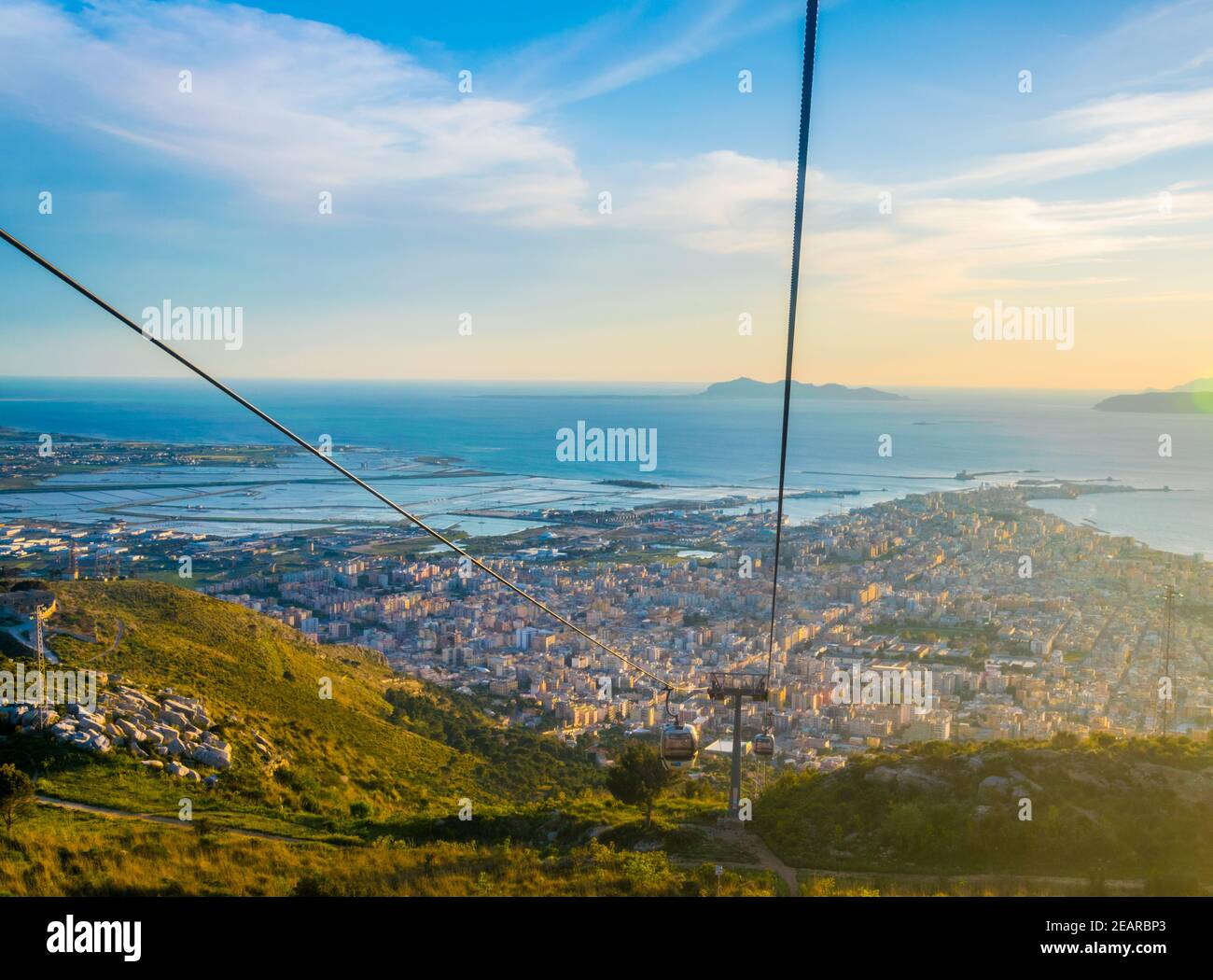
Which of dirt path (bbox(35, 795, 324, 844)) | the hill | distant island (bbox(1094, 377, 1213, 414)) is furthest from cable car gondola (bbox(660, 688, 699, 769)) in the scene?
distant island (bbox(1094, 377, 1213, 414))

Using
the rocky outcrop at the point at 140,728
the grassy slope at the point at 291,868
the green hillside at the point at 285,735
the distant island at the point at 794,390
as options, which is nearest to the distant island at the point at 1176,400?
the distant island at the point at 794,390

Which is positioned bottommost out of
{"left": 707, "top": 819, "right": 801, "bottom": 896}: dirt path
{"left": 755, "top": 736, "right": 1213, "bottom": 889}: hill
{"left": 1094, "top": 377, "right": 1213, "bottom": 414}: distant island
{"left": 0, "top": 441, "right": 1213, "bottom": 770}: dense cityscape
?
{"left": 0, "top": 441, "right": 1213, "bottom": 770}: dense cityscape

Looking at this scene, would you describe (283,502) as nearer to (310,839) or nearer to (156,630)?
(156,630)

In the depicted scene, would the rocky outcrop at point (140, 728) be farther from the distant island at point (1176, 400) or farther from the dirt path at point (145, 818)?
the distant island at point (1176, 400)

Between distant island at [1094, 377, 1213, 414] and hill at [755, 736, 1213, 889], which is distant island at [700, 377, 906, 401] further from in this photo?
hill at [755, 736, 1213, 889]

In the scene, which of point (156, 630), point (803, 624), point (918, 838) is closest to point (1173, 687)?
point (803, 624)
